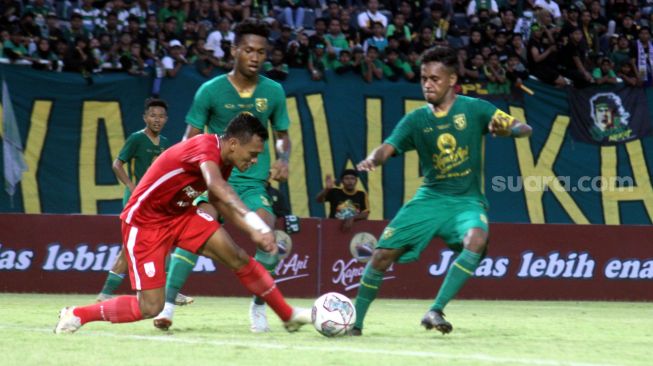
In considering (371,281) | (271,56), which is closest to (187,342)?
(371,281)

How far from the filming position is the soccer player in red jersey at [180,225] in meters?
7.39

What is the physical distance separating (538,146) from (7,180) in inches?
332

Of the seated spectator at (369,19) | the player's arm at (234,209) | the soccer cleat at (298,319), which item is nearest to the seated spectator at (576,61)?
the seated spectator at (369,19)

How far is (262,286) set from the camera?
788 centimetres

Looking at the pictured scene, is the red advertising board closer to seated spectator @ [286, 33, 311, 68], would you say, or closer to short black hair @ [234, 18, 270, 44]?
seated spectator @ [286, 33, 311, 68]

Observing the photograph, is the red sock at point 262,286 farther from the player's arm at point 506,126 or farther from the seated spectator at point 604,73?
the seated spectator at point 604,73

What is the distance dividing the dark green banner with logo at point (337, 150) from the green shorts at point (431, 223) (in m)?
8.49

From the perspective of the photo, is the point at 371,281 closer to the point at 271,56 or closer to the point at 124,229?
the point at 124,229

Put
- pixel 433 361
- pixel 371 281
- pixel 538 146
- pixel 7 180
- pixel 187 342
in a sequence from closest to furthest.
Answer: pixel 433 361 → pixel 187 342 → pixel 371 281 → pixel 7 180 → pixel 538 146

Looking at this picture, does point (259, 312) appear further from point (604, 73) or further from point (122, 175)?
point (604, 73)

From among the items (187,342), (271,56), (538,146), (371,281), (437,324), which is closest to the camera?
(187,342)

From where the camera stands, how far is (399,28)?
19.7 metres

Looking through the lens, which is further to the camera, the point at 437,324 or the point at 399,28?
the point at 399,28

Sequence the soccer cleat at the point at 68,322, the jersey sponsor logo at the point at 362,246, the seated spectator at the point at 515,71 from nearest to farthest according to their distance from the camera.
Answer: the soccer cleat at the point at 68,322 < the jersey sponsor logo at the point at 362,246 < the seated spectator at the point at 515,71
